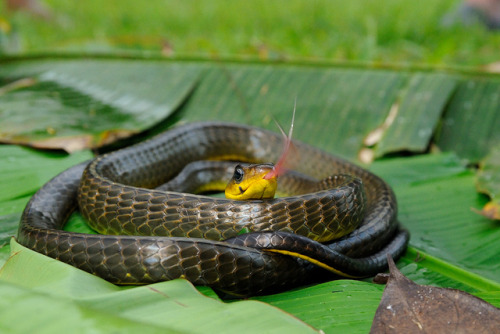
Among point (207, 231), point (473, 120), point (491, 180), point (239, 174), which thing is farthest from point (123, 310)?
point (473, 120)

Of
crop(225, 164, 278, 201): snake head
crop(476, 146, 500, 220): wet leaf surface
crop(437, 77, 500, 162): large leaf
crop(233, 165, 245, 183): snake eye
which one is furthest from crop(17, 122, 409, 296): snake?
crop(437, 77, 500, 162): large leaf

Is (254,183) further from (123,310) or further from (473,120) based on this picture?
(473,120)

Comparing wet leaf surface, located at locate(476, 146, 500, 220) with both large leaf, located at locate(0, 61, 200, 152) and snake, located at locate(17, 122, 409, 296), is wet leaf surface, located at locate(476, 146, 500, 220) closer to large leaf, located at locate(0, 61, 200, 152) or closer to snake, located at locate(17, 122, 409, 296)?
snake, located at locate(17, 122, 409, 296)

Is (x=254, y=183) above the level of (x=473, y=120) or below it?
above

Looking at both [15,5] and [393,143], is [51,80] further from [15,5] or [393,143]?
[15,5]

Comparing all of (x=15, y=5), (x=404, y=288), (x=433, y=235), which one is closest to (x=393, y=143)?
(x=433, y=235)

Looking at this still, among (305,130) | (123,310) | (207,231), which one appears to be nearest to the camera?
(123,310)
